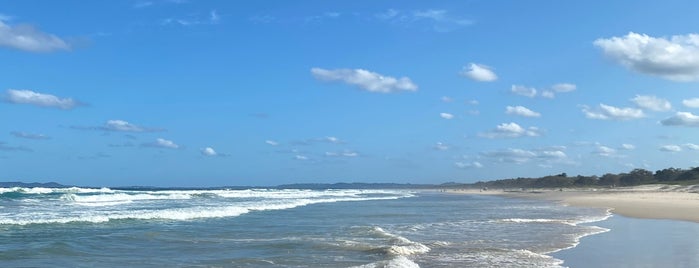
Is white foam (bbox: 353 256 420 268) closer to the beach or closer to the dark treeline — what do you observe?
the beach

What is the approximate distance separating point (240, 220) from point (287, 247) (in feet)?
35.5

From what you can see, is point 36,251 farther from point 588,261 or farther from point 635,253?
point 635,253

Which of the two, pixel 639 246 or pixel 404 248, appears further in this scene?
pixel 639 246

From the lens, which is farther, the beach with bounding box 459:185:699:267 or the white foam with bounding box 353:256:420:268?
the beach with bounding box 459:185:699:267

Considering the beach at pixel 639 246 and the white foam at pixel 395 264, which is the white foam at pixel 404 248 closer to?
the white foam at pixel 395 264

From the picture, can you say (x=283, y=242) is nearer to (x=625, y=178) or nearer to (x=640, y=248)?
(x=640, y=248)

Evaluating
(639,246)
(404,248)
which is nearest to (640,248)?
(639,246)

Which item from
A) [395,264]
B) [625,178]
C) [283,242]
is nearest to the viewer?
[395,264]

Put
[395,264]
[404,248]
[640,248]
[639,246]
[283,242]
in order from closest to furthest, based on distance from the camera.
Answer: [395,264], [640,248], [404,248], [639,246], [283,242]

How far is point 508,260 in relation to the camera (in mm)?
14570

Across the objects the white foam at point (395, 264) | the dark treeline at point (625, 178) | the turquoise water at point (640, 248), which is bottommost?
the white foam at point (395, 264)

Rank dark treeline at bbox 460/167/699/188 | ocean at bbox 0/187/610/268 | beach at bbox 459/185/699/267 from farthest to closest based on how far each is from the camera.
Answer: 1. dark treeline at bbox 460/167/699/188
2. ocean at bbox 0/187/610/268
3. beach at bbox 459/185/699/267

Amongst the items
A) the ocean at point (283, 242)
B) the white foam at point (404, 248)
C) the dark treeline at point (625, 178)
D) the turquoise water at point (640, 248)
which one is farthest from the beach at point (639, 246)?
the dark treeline at point (625, 178)

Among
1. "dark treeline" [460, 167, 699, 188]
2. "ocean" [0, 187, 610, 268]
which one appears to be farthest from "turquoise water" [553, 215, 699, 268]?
"dark treeline" [460, 167, 699, 188]
